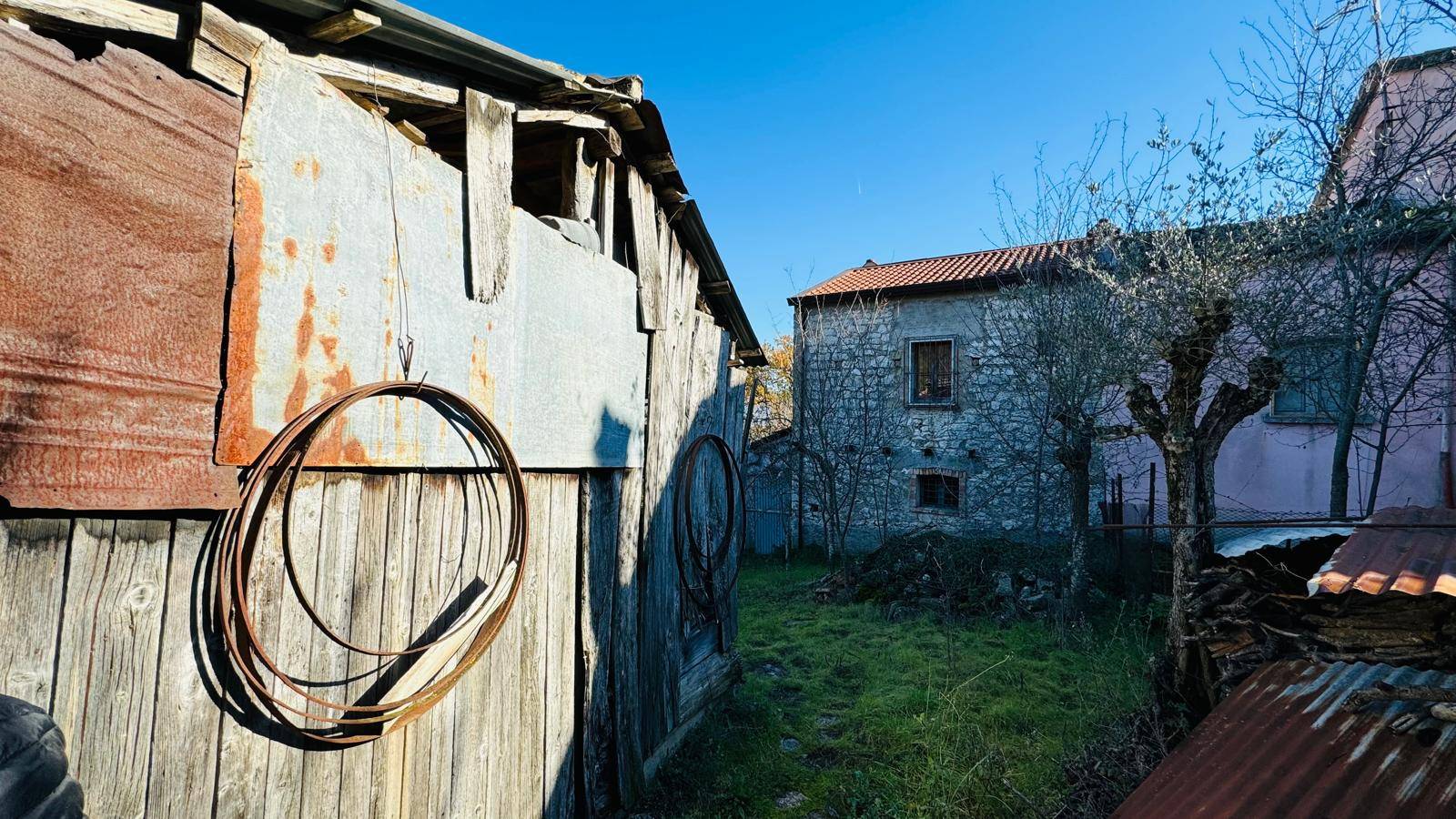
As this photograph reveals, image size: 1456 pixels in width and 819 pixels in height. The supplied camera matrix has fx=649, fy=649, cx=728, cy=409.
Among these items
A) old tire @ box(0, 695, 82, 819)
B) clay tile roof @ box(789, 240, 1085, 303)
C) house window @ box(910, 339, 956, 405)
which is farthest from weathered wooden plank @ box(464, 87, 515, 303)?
house window @ box(910, 339, 956, 405)

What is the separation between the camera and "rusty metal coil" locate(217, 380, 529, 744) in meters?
1.79

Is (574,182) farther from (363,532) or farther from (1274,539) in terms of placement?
(1274,539)

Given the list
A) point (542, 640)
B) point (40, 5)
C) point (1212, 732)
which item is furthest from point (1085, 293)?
point (40, 5)

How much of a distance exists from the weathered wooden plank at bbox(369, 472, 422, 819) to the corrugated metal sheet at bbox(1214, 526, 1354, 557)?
17.2ft

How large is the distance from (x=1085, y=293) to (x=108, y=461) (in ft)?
31.0

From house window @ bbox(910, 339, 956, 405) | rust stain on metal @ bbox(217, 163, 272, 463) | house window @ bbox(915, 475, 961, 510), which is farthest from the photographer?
house window @ bbox(910, 339, 956, 405)

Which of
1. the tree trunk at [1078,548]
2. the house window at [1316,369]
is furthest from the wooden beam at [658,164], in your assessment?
the tree trunk at [1078,548]

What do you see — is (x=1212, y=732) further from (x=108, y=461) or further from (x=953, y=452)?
(x=953, y=452)

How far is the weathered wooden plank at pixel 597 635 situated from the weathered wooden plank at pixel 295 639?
158cm

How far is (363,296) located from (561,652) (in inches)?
81.5

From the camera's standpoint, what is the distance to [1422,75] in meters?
6.09

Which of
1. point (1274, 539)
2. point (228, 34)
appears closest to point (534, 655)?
point (228, 34)

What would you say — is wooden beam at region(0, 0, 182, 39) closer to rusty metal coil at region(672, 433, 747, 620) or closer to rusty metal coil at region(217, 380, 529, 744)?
rusty metal coil at region(217, 380, 529, 744)

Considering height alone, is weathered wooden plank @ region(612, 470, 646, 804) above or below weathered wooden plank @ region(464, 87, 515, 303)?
below
